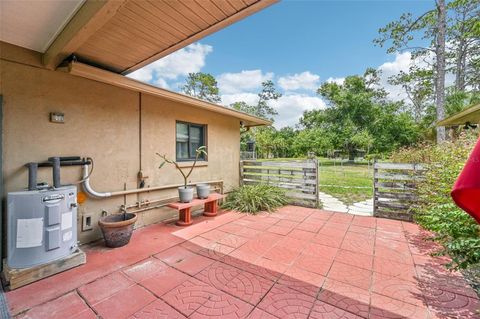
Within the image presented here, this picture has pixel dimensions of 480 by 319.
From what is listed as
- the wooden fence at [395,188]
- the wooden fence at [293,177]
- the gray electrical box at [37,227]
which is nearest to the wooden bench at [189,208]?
the gray electrical box at [37,227]

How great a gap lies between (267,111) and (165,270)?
108ft

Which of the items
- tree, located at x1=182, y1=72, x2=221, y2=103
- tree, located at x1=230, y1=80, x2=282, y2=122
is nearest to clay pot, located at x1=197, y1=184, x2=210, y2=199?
tree, located at x1=182, y1=72, x2=221, y2=103

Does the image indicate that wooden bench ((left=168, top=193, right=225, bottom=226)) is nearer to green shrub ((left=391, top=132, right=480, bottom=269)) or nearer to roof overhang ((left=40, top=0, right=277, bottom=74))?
roof overhang ((left=40, top=0, right=277, bottom=74))

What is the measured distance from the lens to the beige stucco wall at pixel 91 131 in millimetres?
2793

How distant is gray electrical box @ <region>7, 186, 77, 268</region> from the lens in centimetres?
246

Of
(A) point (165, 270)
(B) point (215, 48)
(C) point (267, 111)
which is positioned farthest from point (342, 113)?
(A) point (165, 270)

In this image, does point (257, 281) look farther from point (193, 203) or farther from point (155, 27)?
point (155, 27)

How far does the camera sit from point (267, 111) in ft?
111

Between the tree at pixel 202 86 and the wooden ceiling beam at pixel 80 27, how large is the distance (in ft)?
78.3

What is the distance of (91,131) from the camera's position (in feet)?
11.6

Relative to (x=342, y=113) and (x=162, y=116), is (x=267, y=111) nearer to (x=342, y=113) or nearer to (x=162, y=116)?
(x=342, y=113)

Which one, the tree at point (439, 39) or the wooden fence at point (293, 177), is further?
the tree at point (439, 39)

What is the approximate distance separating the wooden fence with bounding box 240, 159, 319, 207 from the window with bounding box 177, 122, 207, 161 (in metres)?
1.92

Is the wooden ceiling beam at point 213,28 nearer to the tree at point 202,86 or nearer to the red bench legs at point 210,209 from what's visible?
the red bench legs at point 210,209
